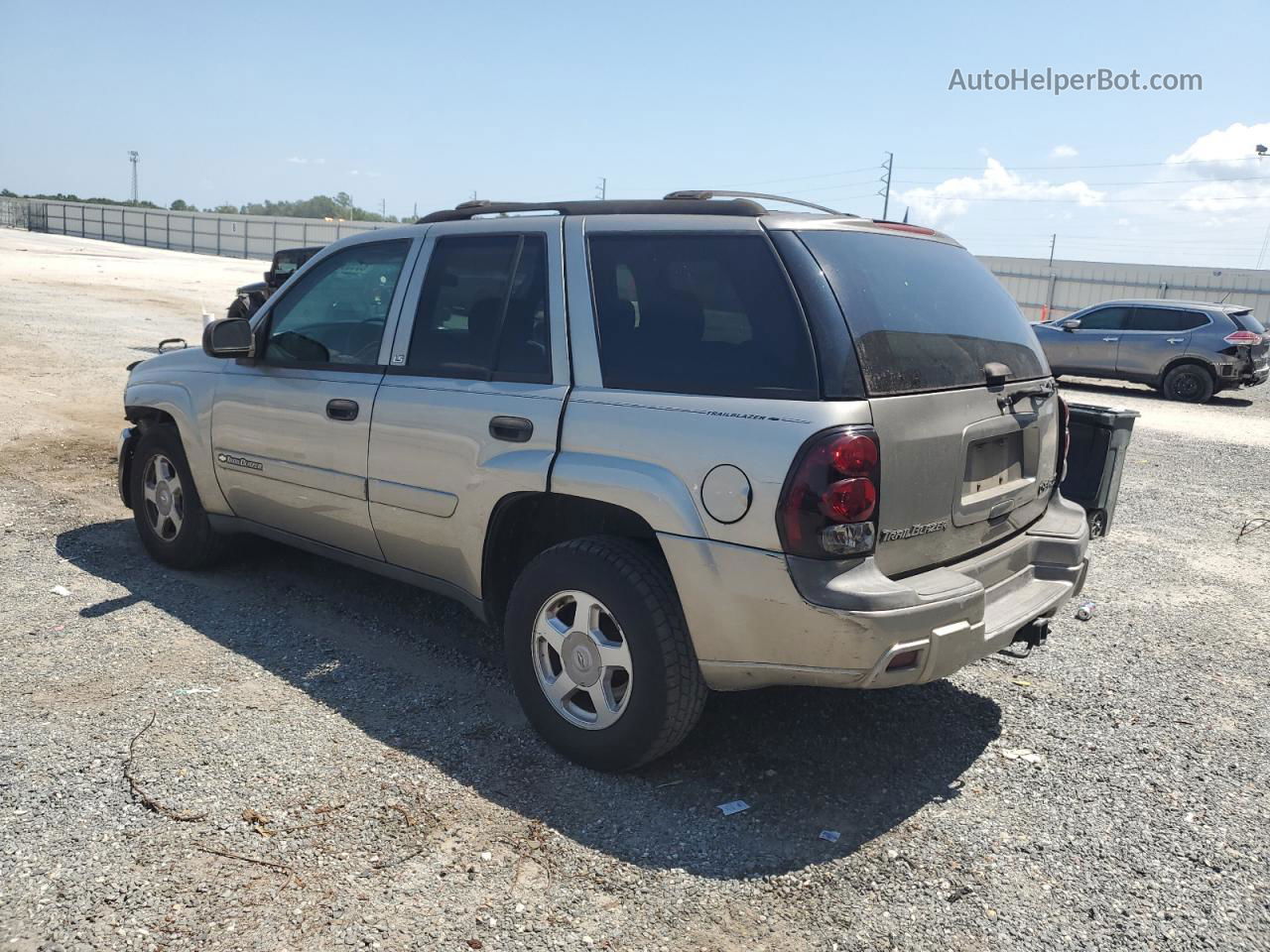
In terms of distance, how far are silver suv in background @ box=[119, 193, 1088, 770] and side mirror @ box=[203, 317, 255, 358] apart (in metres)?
0.39

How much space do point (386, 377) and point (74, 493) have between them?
13.5 ft

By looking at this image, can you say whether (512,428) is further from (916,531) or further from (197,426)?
(197,426)

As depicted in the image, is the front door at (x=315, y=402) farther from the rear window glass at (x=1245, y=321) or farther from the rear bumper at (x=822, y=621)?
the rear window glass at (x=1245, y=321)

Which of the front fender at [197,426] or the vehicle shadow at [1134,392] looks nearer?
the front fender at [197,426]

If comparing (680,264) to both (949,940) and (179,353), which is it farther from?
(179,353)

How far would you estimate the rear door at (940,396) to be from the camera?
319 cm

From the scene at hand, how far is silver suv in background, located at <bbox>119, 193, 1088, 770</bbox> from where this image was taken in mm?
3096

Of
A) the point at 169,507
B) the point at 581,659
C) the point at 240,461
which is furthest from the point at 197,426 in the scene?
the point at 581,659

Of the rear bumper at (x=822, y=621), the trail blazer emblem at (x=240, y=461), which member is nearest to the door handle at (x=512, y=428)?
the rear bumper at (x=822, y=621)

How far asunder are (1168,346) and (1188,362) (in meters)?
0.41

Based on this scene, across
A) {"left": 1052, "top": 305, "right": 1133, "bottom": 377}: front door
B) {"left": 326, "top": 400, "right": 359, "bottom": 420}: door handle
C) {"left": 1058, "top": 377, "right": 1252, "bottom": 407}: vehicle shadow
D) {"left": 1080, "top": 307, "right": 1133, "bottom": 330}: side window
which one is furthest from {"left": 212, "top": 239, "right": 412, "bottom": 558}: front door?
{"left": 1080, "top": 307, "right": 1133, "bottom": 330}: side window

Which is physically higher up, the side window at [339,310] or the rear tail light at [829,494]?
the side window at [339,310]

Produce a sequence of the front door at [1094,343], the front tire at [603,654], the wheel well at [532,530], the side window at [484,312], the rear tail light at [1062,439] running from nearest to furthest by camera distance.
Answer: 1. the front tire at [603,654]
2. the wheel well at [532,530]
3. the side window at [484,312]
4. the rear tail light at [1062,439]
5. the front door at [1094,343]

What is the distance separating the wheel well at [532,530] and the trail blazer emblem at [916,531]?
0.79 m
